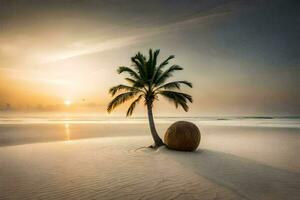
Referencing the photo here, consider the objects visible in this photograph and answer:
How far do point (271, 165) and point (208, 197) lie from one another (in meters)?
5.74

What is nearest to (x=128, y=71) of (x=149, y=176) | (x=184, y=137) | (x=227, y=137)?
(x=184, y=137)

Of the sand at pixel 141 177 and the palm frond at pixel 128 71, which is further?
the palm frond at pixel 128 71

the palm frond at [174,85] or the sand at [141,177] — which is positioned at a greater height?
the palm frond at [174,85]

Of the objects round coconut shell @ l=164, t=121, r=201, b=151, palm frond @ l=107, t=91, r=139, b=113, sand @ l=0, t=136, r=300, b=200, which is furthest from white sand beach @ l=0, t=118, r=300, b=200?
palm frond @ l=107, t=91, r=139, b=113

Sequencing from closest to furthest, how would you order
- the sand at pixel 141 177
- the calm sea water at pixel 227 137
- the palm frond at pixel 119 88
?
the sand at pixel 141 177 → the calm sea water at pixel 227 137 → the palm frond at pixel 119 88

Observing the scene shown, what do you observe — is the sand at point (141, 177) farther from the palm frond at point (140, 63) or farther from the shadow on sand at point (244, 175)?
the palm frond at point (140, 63)

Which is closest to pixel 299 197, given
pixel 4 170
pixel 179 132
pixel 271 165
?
pixel 271 165

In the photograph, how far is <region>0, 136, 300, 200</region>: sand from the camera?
681cm

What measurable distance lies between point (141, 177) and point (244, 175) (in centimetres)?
385

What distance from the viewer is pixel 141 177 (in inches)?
336

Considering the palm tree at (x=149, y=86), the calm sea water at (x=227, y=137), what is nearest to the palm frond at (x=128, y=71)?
the palm tree at (x=149, y=86)

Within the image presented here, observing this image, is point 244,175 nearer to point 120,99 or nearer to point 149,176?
point 149,176

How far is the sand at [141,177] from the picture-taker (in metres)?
6.81

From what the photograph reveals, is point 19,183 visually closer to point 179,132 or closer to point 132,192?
point 132,192
